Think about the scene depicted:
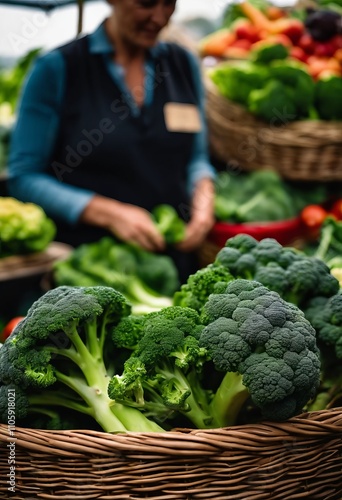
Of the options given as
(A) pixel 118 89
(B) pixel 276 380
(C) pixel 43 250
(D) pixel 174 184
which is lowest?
(C) pixel 43 250

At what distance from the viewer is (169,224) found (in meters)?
2.53

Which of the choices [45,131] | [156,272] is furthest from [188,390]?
[45,131]

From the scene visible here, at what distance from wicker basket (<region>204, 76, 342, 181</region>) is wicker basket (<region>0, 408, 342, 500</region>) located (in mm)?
1714

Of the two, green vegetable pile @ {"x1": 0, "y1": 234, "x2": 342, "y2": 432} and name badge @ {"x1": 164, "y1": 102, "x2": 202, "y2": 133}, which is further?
name badge @ {"x1": 164, "y1": 102, "x2": 202, "y2": 133}

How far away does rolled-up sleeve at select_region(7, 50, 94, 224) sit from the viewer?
2.40 m

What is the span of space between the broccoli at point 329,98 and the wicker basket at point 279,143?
0.19ft

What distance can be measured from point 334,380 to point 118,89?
148 cm

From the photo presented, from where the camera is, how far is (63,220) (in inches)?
107

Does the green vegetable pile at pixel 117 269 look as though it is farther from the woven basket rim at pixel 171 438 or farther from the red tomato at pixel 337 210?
the woven basket rim at pixel 171 438

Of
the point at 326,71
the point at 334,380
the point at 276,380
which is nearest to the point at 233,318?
the point at 276,380

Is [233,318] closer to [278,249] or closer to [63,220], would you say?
[278,249]

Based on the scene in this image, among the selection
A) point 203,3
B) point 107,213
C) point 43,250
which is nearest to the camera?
point 107,213

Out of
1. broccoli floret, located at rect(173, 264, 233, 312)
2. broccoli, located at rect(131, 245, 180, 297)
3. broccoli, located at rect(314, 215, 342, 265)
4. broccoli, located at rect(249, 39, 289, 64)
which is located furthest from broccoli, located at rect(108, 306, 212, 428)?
broccoli, located at rect(249, 39, 289, 64)

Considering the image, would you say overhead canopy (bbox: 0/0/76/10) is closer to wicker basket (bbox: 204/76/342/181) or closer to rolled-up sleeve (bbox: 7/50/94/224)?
rolled-up sleeve (bbox: 7/50/94/224)
